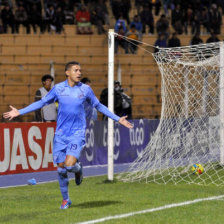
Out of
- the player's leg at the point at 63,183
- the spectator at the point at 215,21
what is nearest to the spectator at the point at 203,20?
the spectator at the point at 215,21

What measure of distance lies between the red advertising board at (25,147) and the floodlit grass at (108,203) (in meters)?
1.63

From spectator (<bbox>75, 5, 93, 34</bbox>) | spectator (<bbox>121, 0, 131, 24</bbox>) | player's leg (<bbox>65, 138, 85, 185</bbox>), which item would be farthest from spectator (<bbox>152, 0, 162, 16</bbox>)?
player's leg (<bbox>65, 138, 85, 185</bbox>)

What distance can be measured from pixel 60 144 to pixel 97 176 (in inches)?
181

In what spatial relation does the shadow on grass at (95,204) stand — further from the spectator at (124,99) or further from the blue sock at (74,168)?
the spectator at (124,99)

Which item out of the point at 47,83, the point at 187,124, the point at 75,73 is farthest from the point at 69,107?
the point at 187,124

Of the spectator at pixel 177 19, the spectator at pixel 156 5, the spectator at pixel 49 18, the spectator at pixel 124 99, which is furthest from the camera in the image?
the spectator at pixel 156 5

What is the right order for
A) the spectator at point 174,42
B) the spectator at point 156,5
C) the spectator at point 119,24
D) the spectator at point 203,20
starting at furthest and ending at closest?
1. the spectator at point 156,5
2. the spectator at point 203,20
3. the spectator at point 119,24
4. the spectator at point 174,42

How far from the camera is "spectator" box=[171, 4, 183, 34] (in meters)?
24.0

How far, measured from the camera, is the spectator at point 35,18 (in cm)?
2302

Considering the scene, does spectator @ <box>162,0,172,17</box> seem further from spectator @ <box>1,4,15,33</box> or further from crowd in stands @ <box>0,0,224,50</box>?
spectator @ <box>1,4,15,33</box>

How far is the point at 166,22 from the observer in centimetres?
2338

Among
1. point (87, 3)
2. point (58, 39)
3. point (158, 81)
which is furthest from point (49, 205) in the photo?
point (87, 3)

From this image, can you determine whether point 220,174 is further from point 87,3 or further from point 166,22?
point 87,3

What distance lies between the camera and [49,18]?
2330 cm
